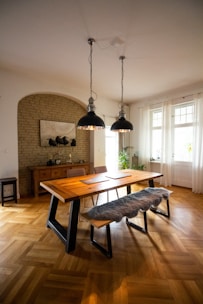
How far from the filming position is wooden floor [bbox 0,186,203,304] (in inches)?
53.2

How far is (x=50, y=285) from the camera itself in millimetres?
1445

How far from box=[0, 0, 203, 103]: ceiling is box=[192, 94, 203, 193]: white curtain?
2.50ft

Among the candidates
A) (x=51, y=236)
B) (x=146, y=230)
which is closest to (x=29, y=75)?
(x=51, y=236)

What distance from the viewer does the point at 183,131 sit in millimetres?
4480

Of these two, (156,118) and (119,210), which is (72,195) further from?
(156,118)

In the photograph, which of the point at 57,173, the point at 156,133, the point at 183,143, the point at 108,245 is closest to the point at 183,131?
the point at 183,143

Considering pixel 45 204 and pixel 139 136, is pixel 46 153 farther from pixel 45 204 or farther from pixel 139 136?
pixel 139 136

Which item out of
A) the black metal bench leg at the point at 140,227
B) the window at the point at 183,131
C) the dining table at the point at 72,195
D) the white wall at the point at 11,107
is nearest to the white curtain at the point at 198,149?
the window at the point at 183,131

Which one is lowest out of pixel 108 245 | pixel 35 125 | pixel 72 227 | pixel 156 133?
pixel 108 245

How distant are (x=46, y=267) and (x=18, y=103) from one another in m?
3.47

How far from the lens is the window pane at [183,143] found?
439 centimetres

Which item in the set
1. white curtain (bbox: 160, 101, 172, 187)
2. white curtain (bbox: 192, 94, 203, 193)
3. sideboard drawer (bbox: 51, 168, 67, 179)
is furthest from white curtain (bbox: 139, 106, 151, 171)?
sideboard drawer (bbox: 51, 168, 67, 179)

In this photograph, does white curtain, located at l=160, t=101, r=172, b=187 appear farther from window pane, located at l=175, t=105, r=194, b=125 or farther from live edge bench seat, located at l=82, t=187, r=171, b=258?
live edge bench seat, located at l=82, t=187, r=171, b=258

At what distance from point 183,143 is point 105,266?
156 inches
